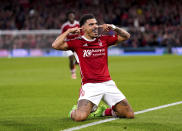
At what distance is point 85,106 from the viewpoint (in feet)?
25.5

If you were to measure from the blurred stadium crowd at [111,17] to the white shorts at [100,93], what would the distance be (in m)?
29.0

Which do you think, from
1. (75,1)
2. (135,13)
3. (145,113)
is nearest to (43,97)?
(145,113)

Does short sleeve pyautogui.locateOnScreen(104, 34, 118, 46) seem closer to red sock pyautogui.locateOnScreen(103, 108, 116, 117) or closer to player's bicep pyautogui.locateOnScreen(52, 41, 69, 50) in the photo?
player's bicep pyautogui.locateOnScreen(52, 41, 69, 50)

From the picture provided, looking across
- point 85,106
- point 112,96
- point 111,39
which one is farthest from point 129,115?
point 111,39

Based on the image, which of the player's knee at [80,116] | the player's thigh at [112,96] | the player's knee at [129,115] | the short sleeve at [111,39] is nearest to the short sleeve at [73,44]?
the short sleeve at [111,39]

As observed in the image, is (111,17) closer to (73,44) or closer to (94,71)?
(73,44)

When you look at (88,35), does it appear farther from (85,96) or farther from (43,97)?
(43,97)

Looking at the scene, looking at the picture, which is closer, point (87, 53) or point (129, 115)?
point (129, 115)

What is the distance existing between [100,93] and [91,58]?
66cm

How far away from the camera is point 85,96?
25.9ft

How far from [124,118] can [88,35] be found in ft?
5.38

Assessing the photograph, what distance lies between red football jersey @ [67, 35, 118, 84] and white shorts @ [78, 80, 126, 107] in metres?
0.10

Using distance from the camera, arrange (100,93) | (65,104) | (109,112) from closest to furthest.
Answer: (100,93), (109,112), (65,104)

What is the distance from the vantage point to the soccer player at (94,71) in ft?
25.8
